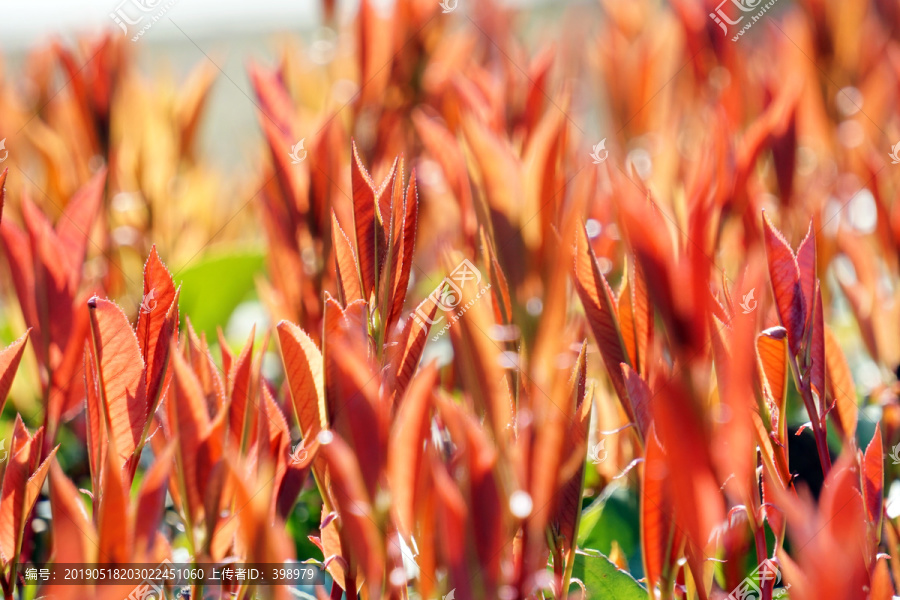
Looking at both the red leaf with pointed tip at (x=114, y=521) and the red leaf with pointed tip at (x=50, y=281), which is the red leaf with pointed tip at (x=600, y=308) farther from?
the red leaf with pointed tip at (x=50, y=281)

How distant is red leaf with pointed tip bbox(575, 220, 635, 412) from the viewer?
57 cm

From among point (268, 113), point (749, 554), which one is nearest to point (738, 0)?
point (268, 113)

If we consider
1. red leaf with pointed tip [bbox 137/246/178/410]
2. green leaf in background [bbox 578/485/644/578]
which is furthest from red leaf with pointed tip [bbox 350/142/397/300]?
green leaf in background [bbox 578/485/644/578]

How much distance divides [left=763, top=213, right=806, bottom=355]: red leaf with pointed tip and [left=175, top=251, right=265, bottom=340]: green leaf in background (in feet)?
2.97

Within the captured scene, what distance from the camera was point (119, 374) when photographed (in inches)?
21.3

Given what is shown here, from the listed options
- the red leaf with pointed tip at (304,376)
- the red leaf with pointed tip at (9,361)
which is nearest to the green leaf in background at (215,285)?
the red leaf with pointed tip at (9,361)

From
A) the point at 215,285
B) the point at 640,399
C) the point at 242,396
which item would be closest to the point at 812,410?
the point at 640,399

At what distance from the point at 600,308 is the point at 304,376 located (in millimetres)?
221

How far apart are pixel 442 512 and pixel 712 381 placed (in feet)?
Result: 0.92

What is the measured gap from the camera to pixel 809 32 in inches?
58.9

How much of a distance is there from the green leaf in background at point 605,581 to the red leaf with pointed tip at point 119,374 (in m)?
0.37

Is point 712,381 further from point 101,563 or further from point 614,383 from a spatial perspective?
point 101,563

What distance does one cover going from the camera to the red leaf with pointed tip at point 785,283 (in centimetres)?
54
